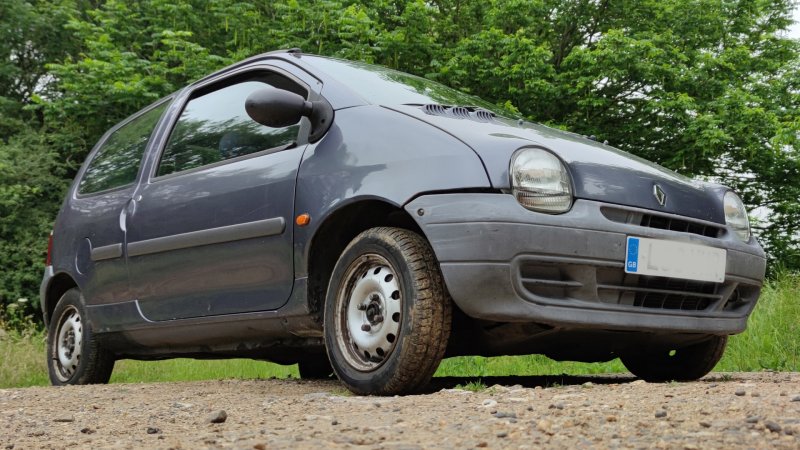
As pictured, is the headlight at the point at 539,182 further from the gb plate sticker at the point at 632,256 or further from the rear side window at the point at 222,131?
the rear side window at the point at 222,131

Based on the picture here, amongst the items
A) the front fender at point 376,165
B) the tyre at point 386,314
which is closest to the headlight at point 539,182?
the front fender at point 376,165

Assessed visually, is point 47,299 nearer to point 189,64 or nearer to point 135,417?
point 135,417

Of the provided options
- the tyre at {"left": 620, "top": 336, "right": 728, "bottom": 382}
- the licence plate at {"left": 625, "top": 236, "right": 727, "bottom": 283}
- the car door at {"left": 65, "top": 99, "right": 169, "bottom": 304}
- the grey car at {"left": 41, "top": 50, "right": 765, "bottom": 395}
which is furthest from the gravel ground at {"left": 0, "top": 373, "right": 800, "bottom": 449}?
the car door at {"left": 65, "top": 99, "right": 169, "bottom": 304}

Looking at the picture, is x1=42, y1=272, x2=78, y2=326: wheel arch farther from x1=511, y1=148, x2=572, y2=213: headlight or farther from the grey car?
x1=511, y1=148, x2=572, y2=213: headlight

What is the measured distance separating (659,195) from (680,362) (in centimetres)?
114

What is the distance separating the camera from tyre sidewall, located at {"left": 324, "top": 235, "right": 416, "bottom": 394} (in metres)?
3.16

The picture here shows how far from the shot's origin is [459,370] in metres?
6.29

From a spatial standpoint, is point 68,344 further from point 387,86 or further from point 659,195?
point 659,195

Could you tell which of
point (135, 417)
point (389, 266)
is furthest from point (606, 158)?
point (135, 417)

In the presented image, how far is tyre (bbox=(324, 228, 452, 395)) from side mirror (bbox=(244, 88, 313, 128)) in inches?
25.4

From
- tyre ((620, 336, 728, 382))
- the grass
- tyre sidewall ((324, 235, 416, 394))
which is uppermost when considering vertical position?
tyre sidewall ((324, 235, 416, 394))

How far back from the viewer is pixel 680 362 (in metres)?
4.23

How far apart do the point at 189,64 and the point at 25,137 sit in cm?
493

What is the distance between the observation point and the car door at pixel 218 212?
3.79m
